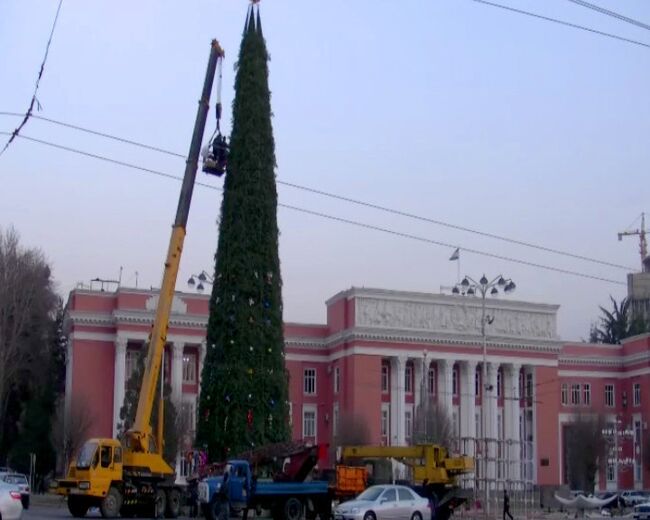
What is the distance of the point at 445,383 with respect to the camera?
87.2m

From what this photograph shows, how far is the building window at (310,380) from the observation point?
88.8 meters

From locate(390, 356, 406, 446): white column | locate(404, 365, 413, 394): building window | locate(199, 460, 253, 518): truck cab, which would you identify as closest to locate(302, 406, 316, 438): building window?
locate(390, 356, 406, 446): white column

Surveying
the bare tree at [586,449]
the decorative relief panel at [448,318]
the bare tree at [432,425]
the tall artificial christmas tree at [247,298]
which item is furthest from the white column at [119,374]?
the tall artificial christmas tree at [247,298]

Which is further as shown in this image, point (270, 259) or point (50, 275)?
point (50, 275)

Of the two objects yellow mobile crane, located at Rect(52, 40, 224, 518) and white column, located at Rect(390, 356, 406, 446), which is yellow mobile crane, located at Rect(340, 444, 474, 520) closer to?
yellow mobile crane, located at Rect(52, 40, 224, 518)

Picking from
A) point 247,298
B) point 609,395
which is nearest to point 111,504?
point 247,298

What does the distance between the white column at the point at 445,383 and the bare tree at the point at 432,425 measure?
572cm

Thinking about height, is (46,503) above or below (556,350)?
below

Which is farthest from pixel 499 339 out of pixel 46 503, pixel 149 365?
pixel 149 365

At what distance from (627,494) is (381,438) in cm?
1892

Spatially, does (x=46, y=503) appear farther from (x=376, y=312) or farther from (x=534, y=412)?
(x=534, y=412)

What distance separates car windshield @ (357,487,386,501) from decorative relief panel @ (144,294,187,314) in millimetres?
46678

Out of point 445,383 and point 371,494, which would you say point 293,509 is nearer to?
point 371,494

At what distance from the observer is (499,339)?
88.0 meters
